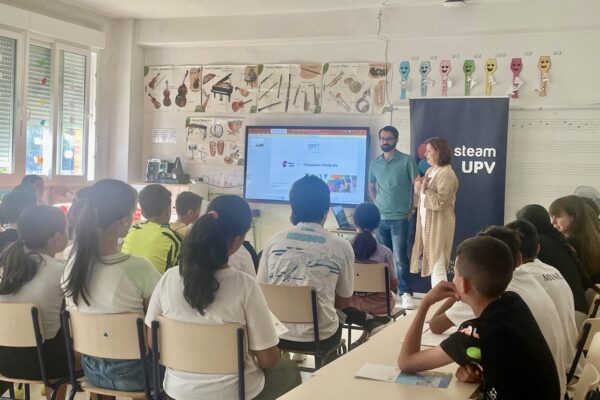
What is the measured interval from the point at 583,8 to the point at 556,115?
37.8 inches

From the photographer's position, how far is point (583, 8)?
5.81m

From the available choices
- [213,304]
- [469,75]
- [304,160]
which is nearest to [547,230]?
[213,304]

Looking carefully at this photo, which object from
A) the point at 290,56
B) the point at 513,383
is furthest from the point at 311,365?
the point at 290,56

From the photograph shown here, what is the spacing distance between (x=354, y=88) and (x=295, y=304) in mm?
4119

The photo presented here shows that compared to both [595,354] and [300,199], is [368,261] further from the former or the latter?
[595,354]

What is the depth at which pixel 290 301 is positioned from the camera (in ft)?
10.3

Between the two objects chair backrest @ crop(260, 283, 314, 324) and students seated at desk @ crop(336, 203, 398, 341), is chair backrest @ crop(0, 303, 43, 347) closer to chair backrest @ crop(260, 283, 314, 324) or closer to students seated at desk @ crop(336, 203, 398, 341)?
chair backrest @ crop(260, 283, 314, 324)

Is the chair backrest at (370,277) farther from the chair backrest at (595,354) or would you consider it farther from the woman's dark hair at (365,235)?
the chair backrest at (595,354)

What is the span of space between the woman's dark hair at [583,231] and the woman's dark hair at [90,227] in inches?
95.7

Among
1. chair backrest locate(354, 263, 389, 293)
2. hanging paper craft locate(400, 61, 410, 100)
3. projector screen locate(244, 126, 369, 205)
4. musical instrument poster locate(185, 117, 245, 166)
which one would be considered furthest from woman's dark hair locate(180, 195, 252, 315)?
musical instrument poster locate(185, 117, 245, 166)

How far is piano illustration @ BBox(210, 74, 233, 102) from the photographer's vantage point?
24.3 ft

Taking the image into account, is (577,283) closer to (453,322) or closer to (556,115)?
(453,322)

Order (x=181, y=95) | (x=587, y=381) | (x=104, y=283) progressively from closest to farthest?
1. (x=587, y=381)
2. (x=104, y=283)
3. (x=181, y=95)

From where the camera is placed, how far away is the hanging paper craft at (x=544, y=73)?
240 inches
